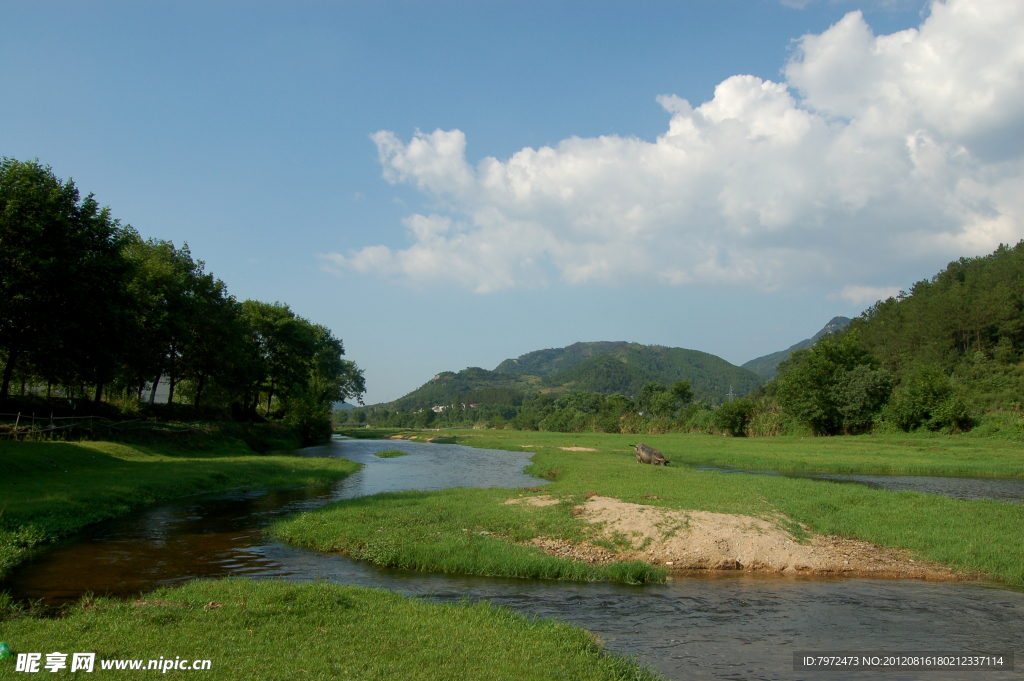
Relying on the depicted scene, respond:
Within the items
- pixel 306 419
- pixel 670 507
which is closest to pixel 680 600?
pixel 670 507

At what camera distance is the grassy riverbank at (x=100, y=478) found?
17.0 meters

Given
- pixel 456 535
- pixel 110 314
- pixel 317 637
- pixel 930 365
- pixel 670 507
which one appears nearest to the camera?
pixel 317 637

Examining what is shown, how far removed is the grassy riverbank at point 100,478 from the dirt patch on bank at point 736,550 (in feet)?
50.5

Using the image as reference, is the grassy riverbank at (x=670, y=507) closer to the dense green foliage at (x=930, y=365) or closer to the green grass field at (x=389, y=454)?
the green grass field at (x=389, y=454)

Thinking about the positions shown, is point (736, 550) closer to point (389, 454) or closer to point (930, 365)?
point (389, 454)

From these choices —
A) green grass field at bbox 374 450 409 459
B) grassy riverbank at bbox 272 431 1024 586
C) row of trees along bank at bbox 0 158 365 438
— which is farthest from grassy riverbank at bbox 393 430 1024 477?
row of trees along bank at bbox 0 158 365 438

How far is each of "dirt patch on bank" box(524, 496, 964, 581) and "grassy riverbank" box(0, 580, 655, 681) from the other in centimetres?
663

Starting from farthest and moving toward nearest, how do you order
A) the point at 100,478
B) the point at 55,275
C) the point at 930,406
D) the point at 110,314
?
the point at 930,406 → the point at 110,314 → the point at 55,275 → the point at 100,478

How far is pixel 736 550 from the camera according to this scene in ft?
53.5

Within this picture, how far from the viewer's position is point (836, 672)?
31.8 ft

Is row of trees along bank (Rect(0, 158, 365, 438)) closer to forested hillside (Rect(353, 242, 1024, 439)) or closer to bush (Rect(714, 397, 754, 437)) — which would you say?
bush (Rect(714, 397, 754, 437))

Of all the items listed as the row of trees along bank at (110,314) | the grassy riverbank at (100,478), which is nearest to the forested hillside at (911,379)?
the grassy riverbank at (100,478)

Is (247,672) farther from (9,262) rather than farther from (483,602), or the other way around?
(9,262)

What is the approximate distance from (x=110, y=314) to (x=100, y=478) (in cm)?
1395
